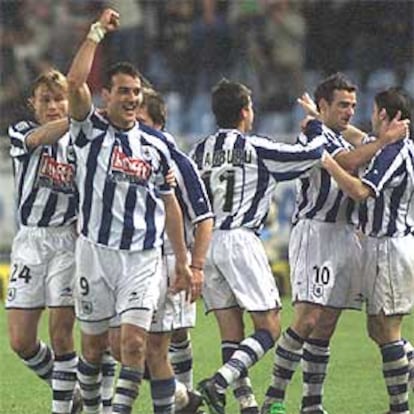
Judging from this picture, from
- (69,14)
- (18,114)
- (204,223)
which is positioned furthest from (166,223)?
(69,14)

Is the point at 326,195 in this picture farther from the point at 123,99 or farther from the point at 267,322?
the point at 123,99

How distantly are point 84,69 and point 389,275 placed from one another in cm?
253

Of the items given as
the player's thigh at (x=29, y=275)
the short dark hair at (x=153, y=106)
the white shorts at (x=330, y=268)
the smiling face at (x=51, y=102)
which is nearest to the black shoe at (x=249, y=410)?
the white shorts at (x=330, y=268)

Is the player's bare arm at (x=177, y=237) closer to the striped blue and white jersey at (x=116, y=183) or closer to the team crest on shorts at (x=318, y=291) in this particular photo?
the striped blue and white jersey at (x=116, y=183)

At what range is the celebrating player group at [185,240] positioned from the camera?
9180 millimetres

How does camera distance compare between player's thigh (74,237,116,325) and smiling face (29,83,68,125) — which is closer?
player's thigh (74,237,116,325)

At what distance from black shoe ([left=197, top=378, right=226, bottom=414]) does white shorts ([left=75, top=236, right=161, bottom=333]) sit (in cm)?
96

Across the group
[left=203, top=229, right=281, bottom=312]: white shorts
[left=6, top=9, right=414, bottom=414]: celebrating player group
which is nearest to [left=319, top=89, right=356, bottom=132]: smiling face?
[left=6, top=9, right=414, bottom=414]: celebrating player group

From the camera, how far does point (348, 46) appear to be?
73.9ft

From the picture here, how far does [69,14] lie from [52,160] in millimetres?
13686

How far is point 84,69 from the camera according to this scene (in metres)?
8.91

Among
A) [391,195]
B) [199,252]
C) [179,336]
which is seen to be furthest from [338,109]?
[199,252]

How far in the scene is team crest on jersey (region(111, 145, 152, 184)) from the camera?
9.15m

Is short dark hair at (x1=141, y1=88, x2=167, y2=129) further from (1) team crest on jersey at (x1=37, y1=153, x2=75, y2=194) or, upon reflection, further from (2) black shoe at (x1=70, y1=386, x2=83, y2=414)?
(2) black shoe at (x1=70, y1=386, x2=83, y2=414)
